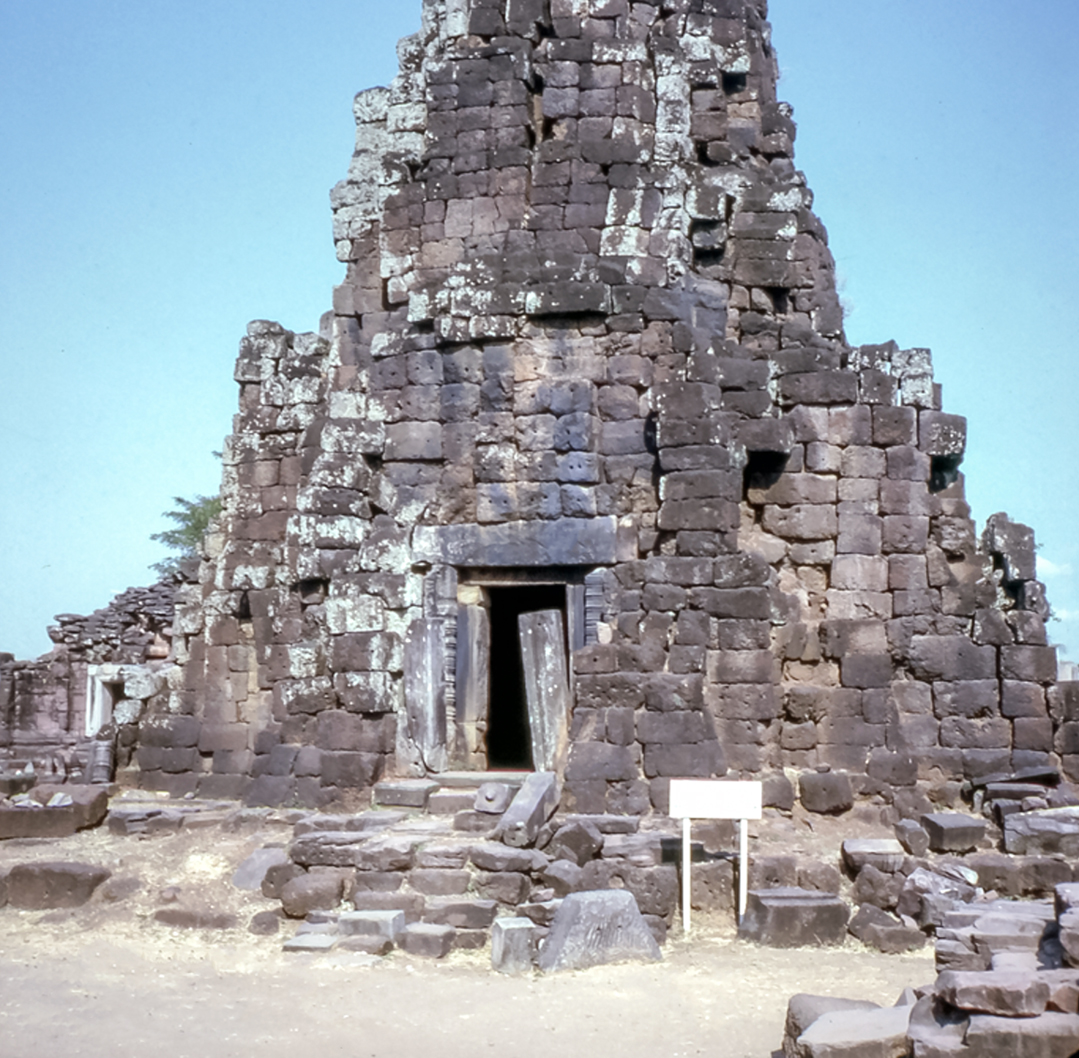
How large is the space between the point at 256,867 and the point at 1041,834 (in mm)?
6961

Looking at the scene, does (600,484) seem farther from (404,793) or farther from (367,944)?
(367,944)

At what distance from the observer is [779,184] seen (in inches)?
560

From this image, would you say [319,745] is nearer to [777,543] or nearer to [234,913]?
[234,913]

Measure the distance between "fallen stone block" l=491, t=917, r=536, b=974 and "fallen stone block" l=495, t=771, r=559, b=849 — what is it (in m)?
1.49

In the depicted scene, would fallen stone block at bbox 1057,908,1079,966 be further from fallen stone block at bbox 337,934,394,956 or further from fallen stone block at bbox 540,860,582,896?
fallen stone block at bbox 337,934,394,956

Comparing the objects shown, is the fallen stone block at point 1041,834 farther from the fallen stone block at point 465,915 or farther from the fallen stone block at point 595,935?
the fallen stone block at point 465,915

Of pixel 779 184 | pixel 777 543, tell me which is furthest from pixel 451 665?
pixel 779 184

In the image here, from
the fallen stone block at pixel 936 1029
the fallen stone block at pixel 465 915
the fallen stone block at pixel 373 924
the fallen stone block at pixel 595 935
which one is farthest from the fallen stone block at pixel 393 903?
the fallen stone block at pixel 936 1029

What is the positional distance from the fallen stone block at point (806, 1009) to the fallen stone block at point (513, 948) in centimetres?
256

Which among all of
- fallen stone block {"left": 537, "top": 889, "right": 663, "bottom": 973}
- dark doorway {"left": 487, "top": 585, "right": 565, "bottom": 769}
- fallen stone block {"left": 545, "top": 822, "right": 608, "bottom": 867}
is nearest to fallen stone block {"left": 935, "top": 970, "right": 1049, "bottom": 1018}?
fallen stone block {"left": 537, "top": 889, "right": 663, "bottom": 973}

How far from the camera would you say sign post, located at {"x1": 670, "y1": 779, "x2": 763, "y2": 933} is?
32.7 ft

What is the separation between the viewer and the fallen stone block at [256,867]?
1102 cm

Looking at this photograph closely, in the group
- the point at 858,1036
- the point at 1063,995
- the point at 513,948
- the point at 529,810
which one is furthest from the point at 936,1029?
the point at 529,810

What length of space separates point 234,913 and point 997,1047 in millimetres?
6883
